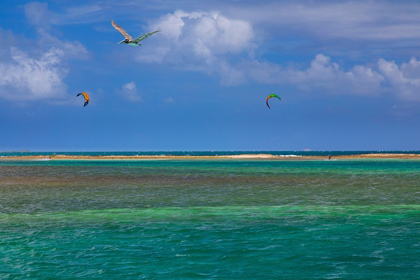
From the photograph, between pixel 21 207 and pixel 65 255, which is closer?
pixel 65 255

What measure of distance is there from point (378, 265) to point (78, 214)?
14445mm

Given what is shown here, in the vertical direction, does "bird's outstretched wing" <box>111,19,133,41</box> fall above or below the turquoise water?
above

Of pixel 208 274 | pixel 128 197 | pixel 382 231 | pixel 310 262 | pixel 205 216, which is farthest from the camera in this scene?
pixel 128 197

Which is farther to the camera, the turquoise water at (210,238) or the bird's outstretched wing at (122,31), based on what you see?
the bird's outstretched wing at (122,31)

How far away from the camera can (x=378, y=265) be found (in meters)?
13.7

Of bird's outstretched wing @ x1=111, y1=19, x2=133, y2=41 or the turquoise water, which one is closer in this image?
the turquoise water

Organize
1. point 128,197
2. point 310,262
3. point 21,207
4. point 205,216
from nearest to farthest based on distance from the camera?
point 310,262 → point 205,216 → point 21,207 → point 128,197

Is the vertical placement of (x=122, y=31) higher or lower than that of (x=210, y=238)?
higher

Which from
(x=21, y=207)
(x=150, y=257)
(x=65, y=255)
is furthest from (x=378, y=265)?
(x=21, y=207)

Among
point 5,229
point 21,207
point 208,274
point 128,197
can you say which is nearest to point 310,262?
point 208,274

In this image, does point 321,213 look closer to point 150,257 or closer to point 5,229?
point 150,257

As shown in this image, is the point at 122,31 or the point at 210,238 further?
the point at 122,31

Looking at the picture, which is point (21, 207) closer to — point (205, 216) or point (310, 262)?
point (205, 216)

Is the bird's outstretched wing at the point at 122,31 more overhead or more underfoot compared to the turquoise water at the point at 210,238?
more overhead
